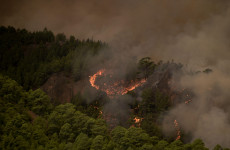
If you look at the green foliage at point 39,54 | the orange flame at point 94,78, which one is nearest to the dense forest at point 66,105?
the green foliage at point 39,54

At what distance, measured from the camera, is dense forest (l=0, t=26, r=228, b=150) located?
242ft

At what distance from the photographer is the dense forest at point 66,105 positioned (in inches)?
2906

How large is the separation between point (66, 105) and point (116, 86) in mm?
30797

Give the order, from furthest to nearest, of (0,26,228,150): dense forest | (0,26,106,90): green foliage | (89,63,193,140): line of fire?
(0,26,106,90): green foliage
(89,63,193,140): line of fire
(0,26,228,150): dense forest

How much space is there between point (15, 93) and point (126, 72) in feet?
159

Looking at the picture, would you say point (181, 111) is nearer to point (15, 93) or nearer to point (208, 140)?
point (208, 140)

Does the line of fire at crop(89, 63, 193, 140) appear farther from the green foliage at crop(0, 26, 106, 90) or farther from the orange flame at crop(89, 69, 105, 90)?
the green foliage at crop(0, 26, 106, 90)

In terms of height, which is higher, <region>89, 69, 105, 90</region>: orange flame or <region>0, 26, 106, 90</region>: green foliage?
<region>0, 26, 106, 90</region>: green foliage

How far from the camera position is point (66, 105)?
310 feet

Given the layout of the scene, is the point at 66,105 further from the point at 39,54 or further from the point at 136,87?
the point at 39,54

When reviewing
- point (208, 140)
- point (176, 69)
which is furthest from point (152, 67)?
point (208, 140)

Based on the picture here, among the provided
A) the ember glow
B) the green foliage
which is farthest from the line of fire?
the green foliage

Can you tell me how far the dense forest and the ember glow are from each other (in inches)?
109

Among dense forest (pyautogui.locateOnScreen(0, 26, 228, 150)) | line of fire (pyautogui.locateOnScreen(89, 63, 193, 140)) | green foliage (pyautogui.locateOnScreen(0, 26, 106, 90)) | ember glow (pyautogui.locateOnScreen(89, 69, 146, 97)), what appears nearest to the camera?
dense forest (pyautogui.locateOnScreen(0, 26, 228, 150))
